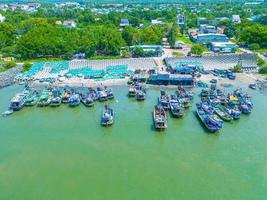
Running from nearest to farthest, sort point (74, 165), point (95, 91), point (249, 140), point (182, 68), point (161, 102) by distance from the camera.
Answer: point (74, 165)
point (249, 140)
point (161, 102)
point (95, 91)
point (182, 68)

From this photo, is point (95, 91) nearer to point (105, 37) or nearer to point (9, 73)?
point (9, 73)

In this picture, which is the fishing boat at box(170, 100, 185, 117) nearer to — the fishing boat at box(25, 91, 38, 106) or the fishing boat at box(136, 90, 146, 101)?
the fishing boat at box(136, 90, 146, 101)

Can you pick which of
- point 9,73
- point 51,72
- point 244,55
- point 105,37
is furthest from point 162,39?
point 9,73

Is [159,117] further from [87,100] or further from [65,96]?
[65,96]

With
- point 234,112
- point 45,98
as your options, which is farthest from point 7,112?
point 234,112

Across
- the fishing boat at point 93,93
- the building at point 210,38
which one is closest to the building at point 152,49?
the building at point 210,38

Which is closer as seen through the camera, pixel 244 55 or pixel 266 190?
pixel 266 190
